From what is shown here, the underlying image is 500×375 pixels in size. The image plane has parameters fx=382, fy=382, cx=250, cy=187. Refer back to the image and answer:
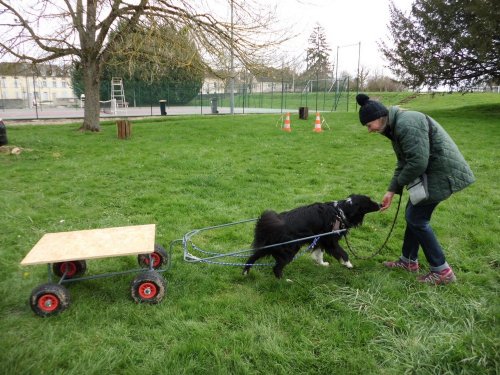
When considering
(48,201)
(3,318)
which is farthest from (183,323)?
(48,201)

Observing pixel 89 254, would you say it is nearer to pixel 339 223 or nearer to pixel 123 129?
pixel 339 223

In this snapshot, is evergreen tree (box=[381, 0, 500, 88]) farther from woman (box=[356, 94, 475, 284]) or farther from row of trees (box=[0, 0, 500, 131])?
woman (box=[356, 94, 475, 284])

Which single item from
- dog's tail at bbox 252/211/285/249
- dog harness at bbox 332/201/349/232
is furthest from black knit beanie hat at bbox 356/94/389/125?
dog's tail at bbox 252/211/285/249

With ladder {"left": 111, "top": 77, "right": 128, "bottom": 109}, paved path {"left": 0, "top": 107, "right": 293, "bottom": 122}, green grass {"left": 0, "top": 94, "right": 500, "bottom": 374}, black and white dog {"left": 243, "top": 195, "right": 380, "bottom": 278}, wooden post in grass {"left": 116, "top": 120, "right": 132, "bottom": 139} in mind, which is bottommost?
green grass {"left": 0, "top": 94, "right": 500, "bottom": 374}

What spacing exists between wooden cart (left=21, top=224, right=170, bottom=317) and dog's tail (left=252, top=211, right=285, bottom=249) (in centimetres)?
107

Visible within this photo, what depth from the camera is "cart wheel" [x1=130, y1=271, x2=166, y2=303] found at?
3365 millimetres

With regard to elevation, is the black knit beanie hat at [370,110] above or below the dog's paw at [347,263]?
above

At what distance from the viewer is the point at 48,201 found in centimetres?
644

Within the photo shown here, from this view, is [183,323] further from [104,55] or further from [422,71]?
[422,71]

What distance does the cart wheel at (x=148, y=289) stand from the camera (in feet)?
11.0

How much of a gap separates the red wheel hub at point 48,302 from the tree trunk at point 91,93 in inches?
518

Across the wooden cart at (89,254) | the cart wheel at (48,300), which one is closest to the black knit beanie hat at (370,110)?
the wooden cart at (89,254)

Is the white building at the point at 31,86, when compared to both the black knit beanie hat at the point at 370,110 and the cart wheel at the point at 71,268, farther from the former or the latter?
the black knit beanie hat at the point at 370,110

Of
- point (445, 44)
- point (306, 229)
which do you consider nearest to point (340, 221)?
point (306, 229)
